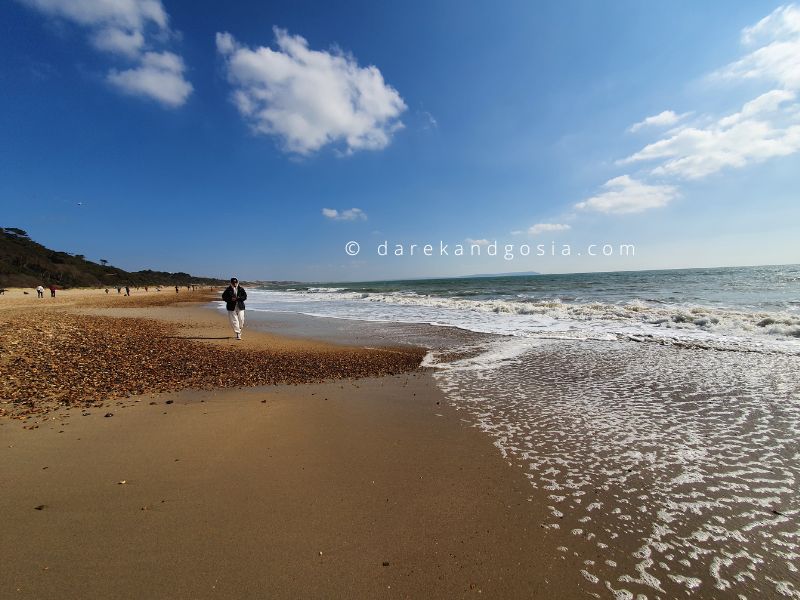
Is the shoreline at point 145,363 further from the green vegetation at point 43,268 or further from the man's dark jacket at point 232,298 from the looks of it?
the green vegetation at point 43,268

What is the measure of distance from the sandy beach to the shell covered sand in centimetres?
15

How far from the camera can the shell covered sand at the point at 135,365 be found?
6516 millimetres

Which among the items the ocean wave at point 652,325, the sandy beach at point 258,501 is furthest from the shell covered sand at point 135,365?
the ocean wave at point 652,325

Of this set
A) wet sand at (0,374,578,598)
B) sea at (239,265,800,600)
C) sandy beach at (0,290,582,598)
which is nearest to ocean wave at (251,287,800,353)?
sea at (239,265,800,600)

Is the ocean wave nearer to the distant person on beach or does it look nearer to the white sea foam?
the white sea foam

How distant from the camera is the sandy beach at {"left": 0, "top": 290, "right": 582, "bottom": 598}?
2.57 meters

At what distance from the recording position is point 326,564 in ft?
8.90

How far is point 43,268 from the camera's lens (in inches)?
2813

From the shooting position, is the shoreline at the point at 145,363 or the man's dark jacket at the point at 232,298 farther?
the man's dark jacket at the point at 232,298

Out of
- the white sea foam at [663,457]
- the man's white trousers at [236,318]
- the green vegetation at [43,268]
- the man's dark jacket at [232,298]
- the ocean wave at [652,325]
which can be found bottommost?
the white sea foam at [663,457]

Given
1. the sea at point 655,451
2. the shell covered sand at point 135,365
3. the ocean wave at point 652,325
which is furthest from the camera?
the ocean wave at point 652,325

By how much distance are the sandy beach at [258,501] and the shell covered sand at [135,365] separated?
0.15 meters

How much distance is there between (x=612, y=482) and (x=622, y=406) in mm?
2854

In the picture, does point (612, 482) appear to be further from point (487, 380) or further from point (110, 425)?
point (110, 425)
